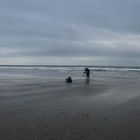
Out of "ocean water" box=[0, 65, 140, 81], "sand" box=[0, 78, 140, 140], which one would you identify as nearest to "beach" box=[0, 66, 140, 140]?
"sand" box=[0, 78, 140, 140]

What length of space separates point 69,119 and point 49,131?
181cm

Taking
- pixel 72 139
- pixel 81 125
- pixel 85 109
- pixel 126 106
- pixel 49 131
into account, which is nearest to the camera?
pixel 72 139

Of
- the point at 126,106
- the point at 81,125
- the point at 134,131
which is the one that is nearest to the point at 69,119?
the point at 81,125

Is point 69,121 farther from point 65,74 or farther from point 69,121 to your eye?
point 65,74

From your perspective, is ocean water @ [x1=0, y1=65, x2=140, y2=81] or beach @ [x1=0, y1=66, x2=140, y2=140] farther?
ocean water @ [x1=0, y1=65, x2=140, y2=81]

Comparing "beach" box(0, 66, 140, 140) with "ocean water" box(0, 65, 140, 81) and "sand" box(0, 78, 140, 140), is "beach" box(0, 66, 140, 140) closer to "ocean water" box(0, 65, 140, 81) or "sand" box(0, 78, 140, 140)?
"sand" box(0, 78, 140, 140)

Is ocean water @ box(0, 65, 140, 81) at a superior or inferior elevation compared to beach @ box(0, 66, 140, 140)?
inferior

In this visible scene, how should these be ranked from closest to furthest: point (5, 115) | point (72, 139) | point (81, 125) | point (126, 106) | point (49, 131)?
point (72, 139) < point (49, 131) < point (81, 125) < point (5, 115) < point (126, 106)

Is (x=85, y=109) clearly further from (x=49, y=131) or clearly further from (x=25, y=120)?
(x=49, y=131)

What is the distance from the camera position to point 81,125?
31.1 feet

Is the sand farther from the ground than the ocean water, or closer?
farther from the ground

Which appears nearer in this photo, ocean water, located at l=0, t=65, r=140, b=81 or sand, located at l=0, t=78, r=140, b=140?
sand, located at l=0, t=78, r=140, b=140

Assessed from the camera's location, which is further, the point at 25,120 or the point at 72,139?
the point at 25,120

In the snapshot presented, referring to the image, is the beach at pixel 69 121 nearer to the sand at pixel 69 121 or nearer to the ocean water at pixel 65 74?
the sand at pixel 69 121
